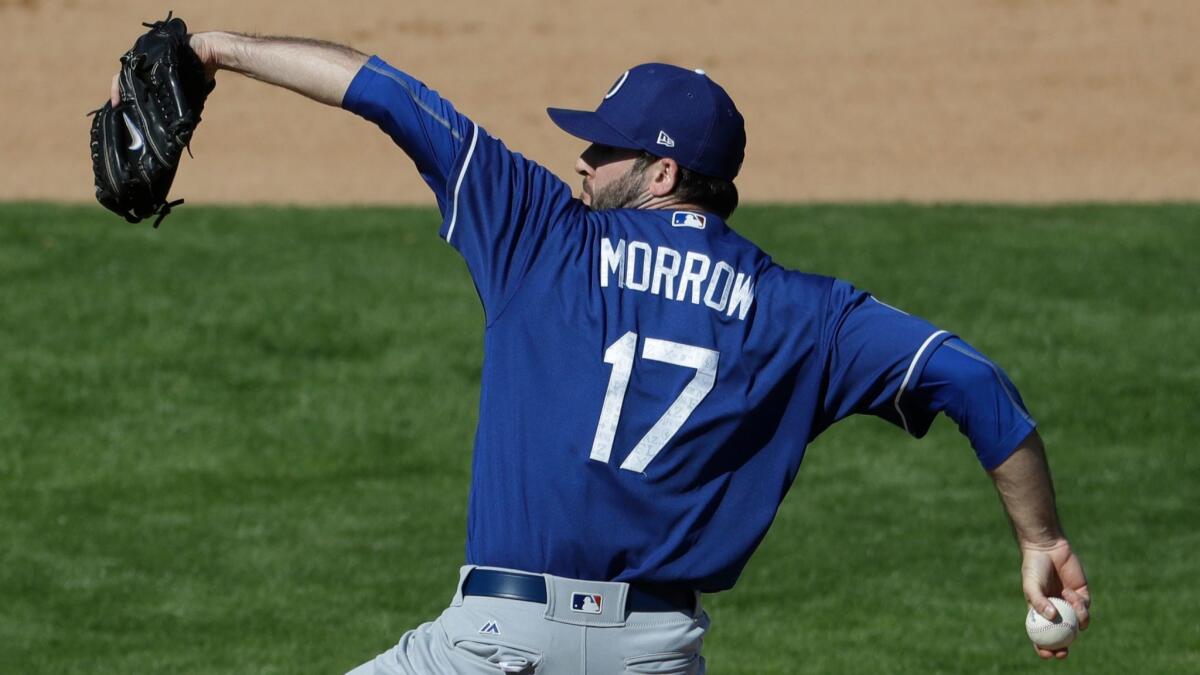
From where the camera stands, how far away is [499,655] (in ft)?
11.5

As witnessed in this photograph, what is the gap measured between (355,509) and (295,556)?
0.63 metres

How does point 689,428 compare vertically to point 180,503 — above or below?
above

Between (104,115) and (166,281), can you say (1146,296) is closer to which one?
(166,281)

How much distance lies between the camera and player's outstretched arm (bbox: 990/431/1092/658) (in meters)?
3.54

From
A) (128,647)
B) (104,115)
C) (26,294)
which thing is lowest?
(128,647)

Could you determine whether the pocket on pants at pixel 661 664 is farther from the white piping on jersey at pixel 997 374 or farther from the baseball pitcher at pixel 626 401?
the white piping on jersey at pixel 997 374

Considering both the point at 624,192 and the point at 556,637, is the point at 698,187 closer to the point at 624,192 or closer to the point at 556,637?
the point at 624,192

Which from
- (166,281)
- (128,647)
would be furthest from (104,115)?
(166,281)

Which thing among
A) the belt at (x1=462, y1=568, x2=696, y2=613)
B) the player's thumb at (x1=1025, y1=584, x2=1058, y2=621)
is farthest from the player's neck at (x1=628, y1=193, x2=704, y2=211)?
the player's thumb at (x1=1025, y1=584, x2=1058, y2=621)

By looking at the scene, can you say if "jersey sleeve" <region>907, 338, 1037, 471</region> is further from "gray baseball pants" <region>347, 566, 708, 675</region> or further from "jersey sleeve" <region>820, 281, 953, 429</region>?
"gray baseball pants" <region>347, 566, 708, 675</region>

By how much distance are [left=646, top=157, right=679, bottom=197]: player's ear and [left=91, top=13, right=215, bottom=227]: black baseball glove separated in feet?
3.23

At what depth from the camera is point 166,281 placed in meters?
11.2

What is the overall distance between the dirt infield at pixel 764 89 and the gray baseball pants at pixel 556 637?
11144 mm

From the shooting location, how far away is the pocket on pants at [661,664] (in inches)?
139
